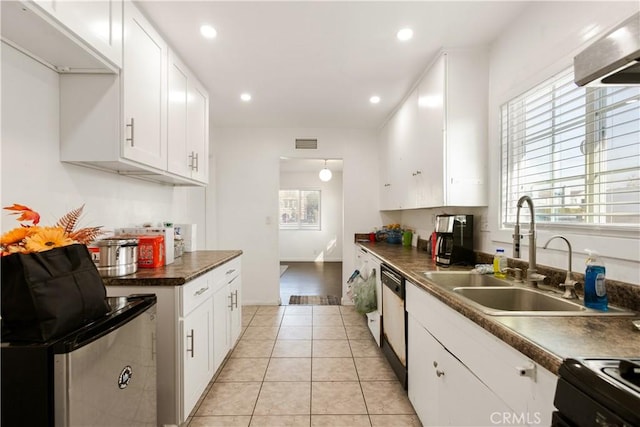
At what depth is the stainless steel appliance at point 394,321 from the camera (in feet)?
6.58

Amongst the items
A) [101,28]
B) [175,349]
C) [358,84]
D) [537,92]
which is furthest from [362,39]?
[175,349]

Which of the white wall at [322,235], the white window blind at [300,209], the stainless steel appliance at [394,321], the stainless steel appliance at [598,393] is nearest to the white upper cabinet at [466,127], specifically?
the stainless steel appliance at [394,321]

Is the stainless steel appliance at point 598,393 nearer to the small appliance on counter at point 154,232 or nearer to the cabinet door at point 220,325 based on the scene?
the cabinet door at point 220,325

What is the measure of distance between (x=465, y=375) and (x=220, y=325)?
177cm

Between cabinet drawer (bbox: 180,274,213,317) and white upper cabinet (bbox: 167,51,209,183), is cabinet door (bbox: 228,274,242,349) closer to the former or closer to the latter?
cabinet drawer (bbox: 180,274,213,317)

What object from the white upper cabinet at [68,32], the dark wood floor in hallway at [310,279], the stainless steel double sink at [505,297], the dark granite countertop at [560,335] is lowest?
the dark wood floor in hallway at [310,279]

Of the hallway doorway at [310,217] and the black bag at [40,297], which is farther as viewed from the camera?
the hallway doorway at [310,217]

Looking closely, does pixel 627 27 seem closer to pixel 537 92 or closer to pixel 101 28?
pixel 537 92

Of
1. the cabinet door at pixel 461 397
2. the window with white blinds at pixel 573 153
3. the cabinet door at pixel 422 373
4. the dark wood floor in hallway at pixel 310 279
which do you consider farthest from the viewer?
Answer: the dark wood floor in hallway at pixel 310 279

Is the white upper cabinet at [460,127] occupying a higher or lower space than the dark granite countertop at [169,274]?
higher

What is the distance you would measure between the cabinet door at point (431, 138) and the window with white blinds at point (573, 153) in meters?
0.42

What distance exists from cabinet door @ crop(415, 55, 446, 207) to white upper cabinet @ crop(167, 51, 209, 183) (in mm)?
2050

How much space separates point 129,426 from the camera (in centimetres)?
119

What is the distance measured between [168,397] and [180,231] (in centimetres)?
147
